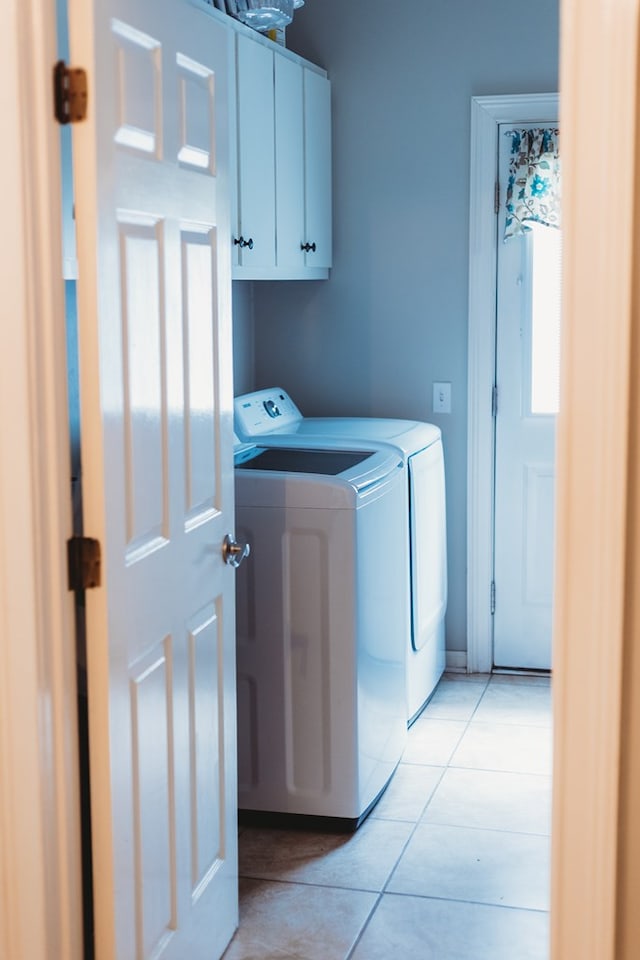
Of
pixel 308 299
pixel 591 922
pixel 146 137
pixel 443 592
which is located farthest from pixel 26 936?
pixel 308 299

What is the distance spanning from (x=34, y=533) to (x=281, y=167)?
238cm

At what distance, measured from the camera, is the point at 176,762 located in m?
2.41

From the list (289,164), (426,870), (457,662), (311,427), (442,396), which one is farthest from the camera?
(457,662)

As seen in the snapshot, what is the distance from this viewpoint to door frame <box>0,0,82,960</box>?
6.10 ft

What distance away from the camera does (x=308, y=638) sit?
3.34 m

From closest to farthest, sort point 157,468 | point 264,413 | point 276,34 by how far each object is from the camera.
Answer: point 157,468, point 276,34, point 264,413

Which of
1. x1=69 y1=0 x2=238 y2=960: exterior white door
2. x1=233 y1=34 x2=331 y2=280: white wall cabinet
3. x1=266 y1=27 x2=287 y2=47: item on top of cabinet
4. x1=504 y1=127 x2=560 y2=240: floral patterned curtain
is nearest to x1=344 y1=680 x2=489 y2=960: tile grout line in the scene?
x1=69 y1=0 x2=238 y2=960: exterior white door

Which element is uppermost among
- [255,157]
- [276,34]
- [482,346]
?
[276,34]

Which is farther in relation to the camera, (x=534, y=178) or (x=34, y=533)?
(x=534, y=178)

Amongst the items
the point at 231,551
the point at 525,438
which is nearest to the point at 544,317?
the point at 525,438

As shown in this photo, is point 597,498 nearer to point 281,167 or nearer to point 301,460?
point 301,460

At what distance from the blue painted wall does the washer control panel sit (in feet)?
1.10

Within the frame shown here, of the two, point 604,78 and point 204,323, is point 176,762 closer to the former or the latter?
point 204,323

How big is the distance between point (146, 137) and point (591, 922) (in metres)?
1.48
